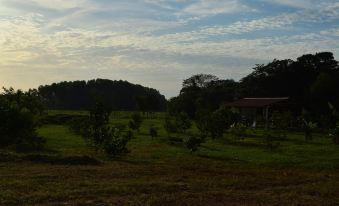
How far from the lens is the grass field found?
485 inches

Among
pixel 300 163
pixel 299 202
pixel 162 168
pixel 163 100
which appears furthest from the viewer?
pixel 163 100

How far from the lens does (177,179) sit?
1566 cm

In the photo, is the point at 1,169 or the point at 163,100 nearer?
the point at 1,169

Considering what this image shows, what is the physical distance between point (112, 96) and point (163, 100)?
29197 millimetres

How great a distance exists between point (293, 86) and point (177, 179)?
47011mm

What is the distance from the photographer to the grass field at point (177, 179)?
1231cm

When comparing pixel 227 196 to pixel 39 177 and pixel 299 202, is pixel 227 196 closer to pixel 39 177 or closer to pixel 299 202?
pixel 299 202

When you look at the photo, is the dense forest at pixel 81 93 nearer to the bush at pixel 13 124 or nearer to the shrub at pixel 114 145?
the bush at pixel 13 124

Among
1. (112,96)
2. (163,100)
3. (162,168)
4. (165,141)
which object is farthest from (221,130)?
(163,100)

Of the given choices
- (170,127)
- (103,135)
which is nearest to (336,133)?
(103,135)

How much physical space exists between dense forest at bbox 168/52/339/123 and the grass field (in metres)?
28.3

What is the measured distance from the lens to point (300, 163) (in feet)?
71.1

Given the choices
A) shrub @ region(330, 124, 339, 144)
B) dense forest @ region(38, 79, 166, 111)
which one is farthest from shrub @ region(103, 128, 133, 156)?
dense forest @ region(38, 79, 166, 111)

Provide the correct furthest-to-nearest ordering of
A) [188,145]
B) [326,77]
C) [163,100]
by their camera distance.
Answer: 1. [163,100]
2. [326,77]
3. [188,145]
